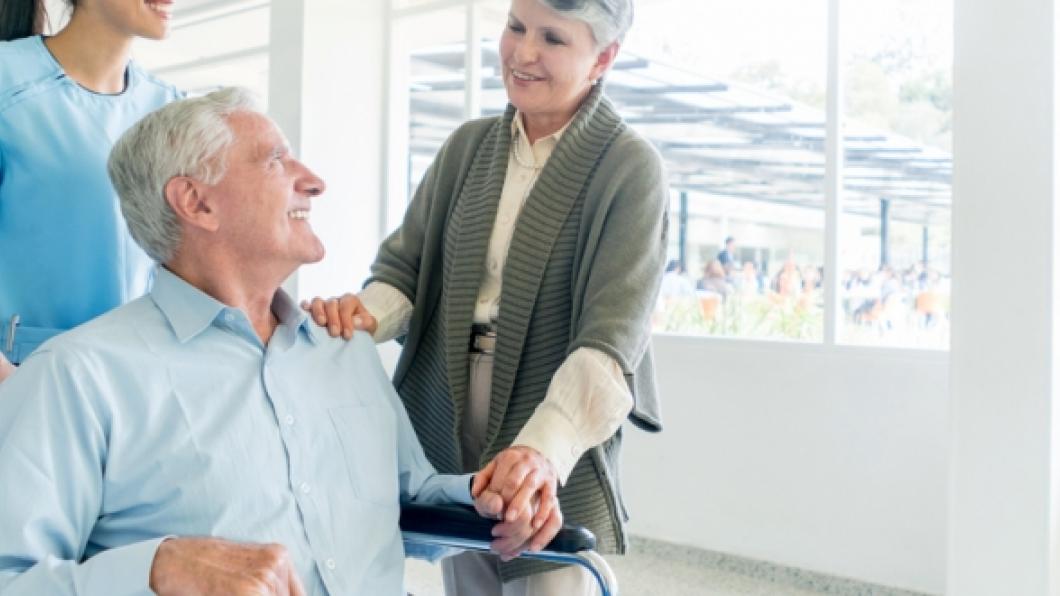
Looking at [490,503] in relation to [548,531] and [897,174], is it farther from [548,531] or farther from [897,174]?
[897,174]

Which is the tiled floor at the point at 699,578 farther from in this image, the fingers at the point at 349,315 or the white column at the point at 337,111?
the fingers at the point at 349,315

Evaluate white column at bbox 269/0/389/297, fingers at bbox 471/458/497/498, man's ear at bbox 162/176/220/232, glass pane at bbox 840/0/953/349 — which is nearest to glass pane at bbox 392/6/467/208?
white column at bbox 269/0/389/297

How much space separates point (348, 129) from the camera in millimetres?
5676

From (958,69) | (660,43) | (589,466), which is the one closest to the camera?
(589,466)

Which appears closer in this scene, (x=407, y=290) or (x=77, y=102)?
(x=77, y=102)

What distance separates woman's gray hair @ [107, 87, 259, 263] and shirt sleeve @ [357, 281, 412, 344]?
0.41 meters

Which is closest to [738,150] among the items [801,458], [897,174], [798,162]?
[798,162]

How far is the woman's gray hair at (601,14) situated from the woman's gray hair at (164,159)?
0.55 meters

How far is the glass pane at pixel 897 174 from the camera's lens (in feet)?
13.3

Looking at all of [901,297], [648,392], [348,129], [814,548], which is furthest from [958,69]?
[348,129]

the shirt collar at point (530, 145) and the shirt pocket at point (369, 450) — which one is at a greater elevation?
the shirt collar at point (530, 145)

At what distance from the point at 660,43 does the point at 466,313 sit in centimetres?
337

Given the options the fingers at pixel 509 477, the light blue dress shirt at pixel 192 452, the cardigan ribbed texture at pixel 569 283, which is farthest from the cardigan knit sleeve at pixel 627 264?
the light blue dress shirt at pixel 192 452

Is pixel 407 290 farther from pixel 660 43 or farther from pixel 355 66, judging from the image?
pixel 355 66
